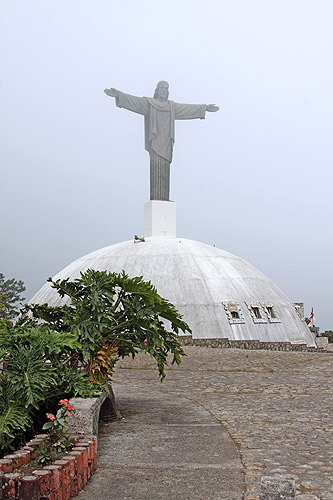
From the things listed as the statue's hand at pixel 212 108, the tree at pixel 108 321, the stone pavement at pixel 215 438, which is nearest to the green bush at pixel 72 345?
the tree at pixel 108 321

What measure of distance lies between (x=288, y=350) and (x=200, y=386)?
11.9 meters

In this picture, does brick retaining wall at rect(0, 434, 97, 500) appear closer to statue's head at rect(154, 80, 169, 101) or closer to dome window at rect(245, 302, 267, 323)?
→ dome window at rect(245, 302, 267, 323)

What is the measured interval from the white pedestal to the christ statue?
17.2 inches

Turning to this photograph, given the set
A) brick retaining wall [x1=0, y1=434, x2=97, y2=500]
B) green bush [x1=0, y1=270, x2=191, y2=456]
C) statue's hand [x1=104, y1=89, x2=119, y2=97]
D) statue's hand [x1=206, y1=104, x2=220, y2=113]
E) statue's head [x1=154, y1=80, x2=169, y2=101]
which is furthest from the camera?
statue's hand [x1=206, y1=104, x2=220, y2=113]

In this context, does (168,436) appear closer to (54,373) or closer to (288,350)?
(54,373)

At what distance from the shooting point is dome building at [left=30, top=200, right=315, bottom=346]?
22781 millimetres

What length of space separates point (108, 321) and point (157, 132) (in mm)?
21772

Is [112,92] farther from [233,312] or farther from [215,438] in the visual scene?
[215,438]

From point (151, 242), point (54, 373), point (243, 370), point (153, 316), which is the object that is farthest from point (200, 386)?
point (151, 242)

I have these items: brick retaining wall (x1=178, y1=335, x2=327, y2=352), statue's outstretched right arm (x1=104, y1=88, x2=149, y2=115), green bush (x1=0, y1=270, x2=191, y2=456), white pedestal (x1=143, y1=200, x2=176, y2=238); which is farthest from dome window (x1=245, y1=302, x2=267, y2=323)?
green bush (x1=0, y1=270, x2=191, y2=456)

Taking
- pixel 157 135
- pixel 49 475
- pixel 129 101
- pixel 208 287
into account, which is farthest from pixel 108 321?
pixel 129 101

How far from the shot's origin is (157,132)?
92.9ft

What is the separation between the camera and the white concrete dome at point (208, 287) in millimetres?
22734

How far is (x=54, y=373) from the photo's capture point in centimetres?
644
